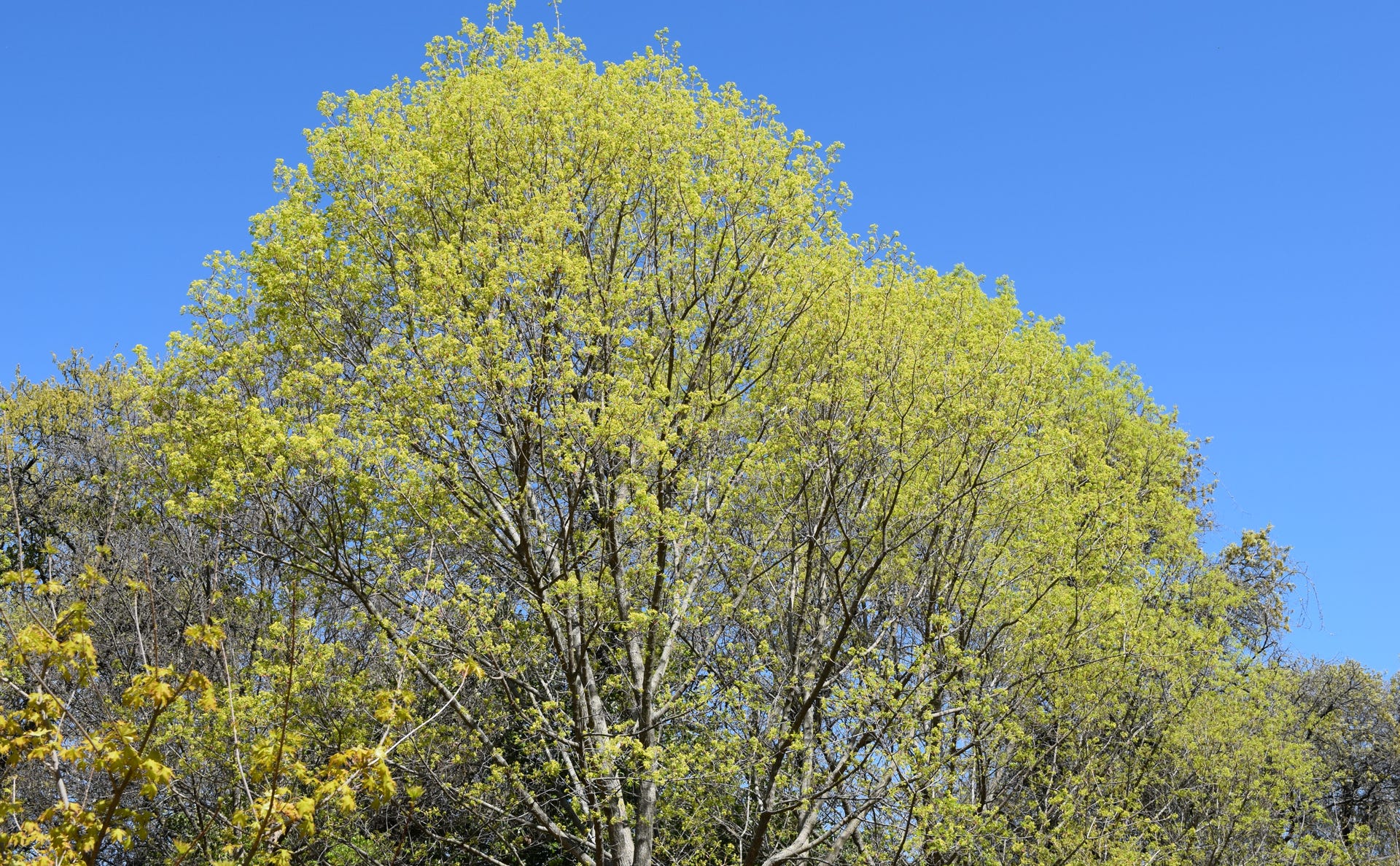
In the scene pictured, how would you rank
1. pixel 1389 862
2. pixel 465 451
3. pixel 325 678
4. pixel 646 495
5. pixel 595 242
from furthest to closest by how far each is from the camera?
pixel 1389 862 → pixel 595 242 → pixel 325 678 → pixel 465 451 → pixel 646 495

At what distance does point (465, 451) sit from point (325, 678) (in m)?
3.21

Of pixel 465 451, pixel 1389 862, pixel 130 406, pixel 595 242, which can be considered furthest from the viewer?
pixel 130 406

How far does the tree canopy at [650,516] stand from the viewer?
35.3 ft

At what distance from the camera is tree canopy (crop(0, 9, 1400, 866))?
423 inches

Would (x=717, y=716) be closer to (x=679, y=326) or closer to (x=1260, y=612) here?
(x=679, y=326)

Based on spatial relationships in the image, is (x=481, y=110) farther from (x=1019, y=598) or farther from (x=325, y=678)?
(x=1019, y=598)

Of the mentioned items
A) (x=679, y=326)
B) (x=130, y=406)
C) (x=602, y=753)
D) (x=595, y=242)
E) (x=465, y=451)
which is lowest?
(x=602, y=753)

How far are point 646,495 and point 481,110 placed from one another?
17.4 ft

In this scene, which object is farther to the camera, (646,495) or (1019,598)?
(1019,598)

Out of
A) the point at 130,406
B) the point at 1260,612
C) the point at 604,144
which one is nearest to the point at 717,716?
the point at 604,144

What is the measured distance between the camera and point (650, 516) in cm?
1088

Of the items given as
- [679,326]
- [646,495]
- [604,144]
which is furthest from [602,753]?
[604,144]

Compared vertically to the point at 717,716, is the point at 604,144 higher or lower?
higher

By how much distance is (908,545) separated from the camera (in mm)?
13633
